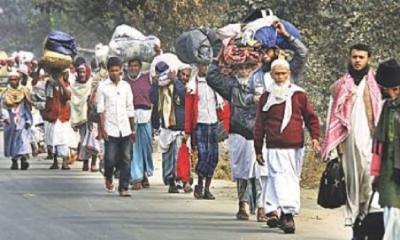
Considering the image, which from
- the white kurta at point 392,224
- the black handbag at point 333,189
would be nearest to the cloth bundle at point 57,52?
the black handbag at point 333,189

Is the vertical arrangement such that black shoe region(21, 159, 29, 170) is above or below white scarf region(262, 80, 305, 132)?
below

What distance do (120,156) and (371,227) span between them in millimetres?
5920

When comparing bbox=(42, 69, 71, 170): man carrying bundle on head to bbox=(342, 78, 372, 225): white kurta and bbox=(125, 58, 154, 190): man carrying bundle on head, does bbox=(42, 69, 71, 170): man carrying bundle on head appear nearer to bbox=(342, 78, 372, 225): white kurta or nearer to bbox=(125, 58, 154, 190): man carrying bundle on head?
bbox=(125, 58, 154, 190): man carrying bundle on head

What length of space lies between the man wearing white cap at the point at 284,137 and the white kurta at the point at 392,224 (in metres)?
2.36

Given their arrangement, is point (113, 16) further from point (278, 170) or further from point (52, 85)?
point (278, 170)

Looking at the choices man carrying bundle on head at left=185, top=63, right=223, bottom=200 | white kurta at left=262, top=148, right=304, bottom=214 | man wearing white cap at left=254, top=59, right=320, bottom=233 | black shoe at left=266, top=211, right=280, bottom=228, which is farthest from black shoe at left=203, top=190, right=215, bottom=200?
white kurta at left=262, top=148, right=304, bottom=214

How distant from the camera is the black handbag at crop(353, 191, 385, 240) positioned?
10062 mm

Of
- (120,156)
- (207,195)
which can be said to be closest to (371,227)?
(207,195)

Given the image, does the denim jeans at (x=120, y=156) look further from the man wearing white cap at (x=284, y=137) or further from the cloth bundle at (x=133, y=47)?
the man wearing white cap at (x=284, y=137)

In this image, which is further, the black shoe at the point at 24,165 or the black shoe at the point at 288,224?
the black shoe at the point at 24,165

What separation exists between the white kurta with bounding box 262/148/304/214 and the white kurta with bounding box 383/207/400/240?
7.82ft

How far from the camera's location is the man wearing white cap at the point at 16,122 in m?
20.2

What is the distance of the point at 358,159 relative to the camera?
1109 cm

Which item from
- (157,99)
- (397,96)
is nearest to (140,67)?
(157,99)
